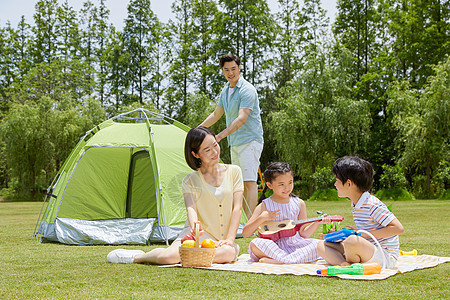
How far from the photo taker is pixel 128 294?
8.34 ft

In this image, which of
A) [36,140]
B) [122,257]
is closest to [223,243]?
[122,257]

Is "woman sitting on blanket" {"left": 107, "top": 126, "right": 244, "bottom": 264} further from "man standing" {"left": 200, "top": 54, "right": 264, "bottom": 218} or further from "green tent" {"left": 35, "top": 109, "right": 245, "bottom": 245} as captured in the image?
"green tent" {"left": 35, "top": 109, "right": 245, "bottom": 245}

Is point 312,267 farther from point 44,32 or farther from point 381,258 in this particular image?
point 44,32

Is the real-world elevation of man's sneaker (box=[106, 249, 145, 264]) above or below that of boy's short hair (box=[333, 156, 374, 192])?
below

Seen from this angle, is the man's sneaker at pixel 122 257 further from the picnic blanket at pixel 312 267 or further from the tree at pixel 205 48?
the tree at pixel 205 48

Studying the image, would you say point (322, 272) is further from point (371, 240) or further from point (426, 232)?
point (426, 232)

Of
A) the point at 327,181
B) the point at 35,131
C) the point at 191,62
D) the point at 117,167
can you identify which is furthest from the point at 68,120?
the point at 117,167

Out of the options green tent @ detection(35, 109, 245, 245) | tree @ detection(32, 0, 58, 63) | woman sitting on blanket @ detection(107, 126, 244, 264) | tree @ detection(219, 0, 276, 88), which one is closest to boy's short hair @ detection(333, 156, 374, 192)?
woman sitting on blanket @ detection(107, 126, 244, 264)

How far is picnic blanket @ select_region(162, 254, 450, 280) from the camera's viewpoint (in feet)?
10.1

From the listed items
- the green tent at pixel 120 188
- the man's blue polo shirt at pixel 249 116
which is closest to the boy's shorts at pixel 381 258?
the man's blue polo shirt at pixel 249 116

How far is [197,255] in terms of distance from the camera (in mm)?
3406

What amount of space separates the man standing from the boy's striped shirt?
1.88 meters

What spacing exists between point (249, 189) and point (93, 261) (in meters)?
1.81

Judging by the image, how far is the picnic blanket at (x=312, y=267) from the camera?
3088mm
